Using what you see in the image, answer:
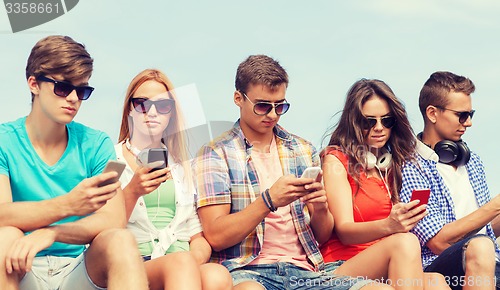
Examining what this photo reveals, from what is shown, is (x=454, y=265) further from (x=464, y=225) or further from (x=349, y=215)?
(x=349, y=215)

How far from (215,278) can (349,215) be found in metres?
1.51

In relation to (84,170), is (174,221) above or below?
below

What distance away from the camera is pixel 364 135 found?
704cm

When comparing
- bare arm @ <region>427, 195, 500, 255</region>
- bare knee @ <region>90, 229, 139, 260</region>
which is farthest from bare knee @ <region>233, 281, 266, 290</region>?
bare arm @ <region>427, 195, 500, 255</region>

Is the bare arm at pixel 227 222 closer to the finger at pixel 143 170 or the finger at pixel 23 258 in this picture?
the finger at pixel 143 170

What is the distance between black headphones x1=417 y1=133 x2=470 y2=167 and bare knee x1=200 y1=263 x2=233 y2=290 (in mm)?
2792

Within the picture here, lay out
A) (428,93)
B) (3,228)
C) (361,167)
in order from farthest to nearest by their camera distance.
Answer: (428,93) → (361,167) → (3,228)

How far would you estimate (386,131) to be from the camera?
23.1ft

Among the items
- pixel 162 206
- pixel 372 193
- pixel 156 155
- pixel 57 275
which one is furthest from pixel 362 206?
pixel 57 275

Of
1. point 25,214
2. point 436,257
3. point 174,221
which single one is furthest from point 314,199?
point 25,214

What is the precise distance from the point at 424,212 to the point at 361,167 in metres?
0.84

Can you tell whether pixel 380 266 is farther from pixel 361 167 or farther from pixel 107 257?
pixel 107 257

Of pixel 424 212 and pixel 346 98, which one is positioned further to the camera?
pixel 346 98

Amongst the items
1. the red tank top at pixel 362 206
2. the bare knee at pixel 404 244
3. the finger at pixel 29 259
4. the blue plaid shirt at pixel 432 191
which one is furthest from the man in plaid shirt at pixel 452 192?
the finger at pixel 29 259
